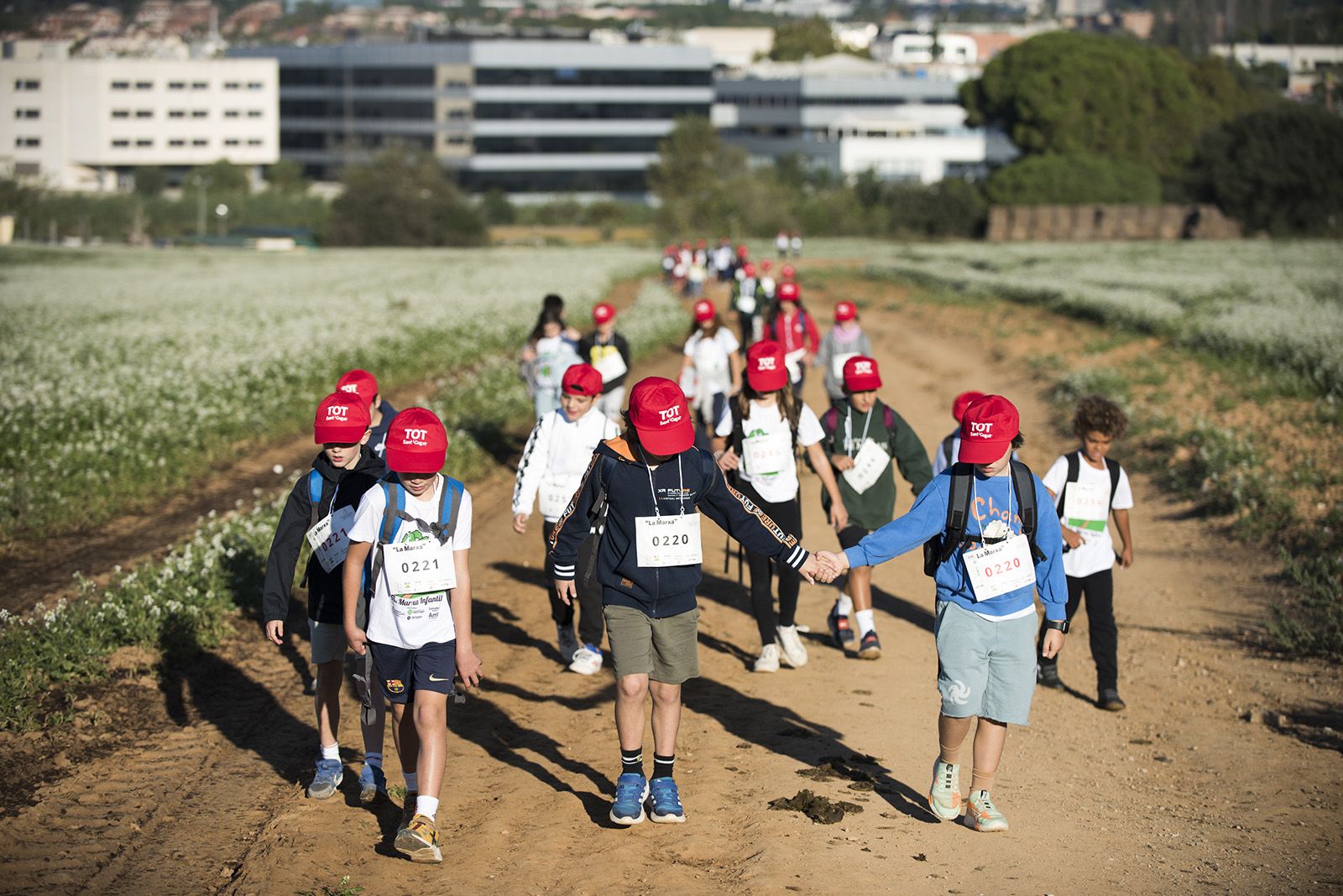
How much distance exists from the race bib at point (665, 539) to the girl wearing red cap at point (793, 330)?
859cm

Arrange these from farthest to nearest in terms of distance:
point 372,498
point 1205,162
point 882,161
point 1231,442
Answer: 1. point 882,161
2. point 1205,162
3. point 1231,442
4. point 372,498

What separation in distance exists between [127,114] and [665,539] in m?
138

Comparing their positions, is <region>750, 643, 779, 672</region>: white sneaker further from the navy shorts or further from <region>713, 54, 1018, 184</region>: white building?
<region>713, 54, 1018, 184</region>: white building

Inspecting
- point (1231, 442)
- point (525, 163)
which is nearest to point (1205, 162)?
point (525, 163)

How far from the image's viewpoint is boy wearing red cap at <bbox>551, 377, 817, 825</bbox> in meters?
6.66

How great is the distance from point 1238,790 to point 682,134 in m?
112

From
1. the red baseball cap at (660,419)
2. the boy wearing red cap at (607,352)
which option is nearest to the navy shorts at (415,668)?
the red baseball cap at (660,419)

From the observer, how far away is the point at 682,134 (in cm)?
11588

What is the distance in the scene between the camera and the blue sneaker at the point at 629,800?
6.82 metres

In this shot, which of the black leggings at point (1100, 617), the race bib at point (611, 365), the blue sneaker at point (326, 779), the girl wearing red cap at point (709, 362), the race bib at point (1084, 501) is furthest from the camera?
the girl wearing red cap at point (709, 362)

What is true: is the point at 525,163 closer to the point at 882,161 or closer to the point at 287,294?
the point at 882,161

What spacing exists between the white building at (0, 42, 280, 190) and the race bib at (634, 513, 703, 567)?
131m

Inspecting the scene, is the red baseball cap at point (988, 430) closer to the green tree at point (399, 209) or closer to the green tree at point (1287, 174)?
the green tree at point (1287, 174)

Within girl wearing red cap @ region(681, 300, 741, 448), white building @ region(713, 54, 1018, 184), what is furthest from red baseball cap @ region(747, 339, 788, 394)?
white building @ region(713, 54, 1018, 184)
